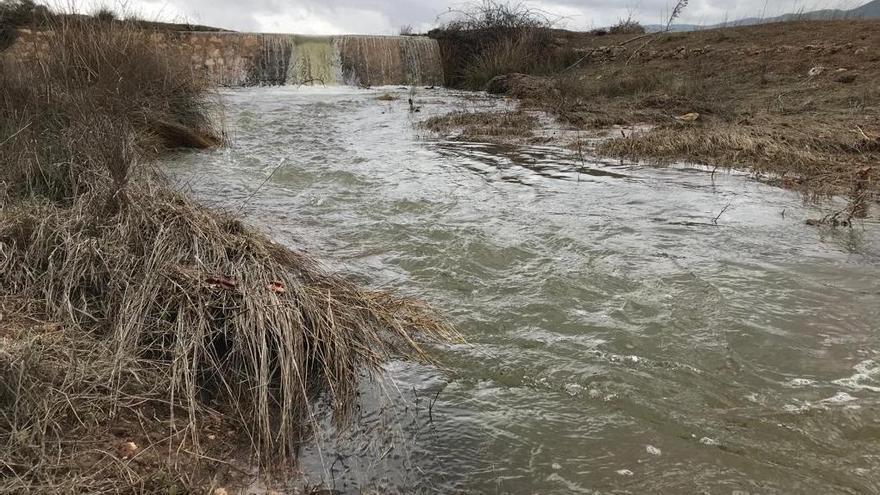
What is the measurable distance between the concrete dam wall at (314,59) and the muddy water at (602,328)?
35.4 feet

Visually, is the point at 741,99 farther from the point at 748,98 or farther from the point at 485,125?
the point at 485,125

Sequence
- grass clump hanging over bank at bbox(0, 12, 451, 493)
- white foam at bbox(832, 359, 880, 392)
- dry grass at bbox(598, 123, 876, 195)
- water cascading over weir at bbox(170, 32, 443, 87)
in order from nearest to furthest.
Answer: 1. grass clump hanging over bank at bbox(0, 12, 451, 493)
2. white foam at bbox(832, 359, 880, 392)
3. dry grass at bbox(598, 123, 876, 195)
4. water cascading over weir at bbox(170, 32, 443, 87)

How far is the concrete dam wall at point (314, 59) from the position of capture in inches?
665

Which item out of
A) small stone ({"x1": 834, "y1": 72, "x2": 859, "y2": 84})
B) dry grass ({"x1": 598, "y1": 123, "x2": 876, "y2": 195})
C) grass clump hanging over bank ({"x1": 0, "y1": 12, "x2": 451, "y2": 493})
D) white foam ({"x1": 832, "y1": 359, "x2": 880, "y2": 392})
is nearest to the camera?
grass clump hanging over bank ({"x1": 0, "y1": 12, "x2": 451, "y2": 493})

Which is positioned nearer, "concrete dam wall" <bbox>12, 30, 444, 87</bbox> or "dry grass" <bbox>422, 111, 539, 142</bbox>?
"dry grass" <bbox>422, 111, 539, 142</bbox>

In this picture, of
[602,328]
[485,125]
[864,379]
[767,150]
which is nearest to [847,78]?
[767,150]

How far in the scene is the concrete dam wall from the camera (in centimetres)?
1689

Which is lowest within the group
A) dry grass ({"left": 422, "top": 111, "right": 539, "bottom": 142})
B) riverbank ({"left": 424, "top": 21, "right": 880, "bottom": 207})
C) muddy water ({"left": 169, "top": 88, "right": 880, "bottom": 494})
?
muddy water ({"left": 169, "top": 88, "right": 880, "bottom": 494})

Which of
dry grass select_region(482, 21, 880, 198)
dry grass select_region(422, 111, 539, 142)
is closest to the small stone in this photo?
dry grass select_region(482, 21, 880, 198)

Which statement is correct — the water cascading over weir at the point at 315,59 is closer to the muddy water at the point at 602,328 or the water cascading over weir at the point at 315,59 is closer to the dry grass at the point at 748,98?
the dry grass at the point at 748,98

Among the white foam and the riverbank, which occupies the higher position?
the riverbank

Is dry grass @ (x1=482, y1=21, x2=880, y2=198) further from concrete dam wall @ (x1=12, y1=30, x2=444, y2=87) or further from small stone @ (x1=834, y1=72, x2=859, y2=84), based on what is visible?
concrete dam wall @ (x1=12, y1=30, x2=444, y2=87)

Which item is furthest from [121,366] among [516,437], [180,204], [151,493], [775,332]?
[775,332]

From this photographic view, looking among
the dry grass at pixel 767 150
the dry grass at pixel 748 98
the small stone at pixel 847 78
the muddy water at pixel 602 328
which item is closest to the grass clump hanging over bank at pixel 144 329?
the muddy water at pixel 602 328
